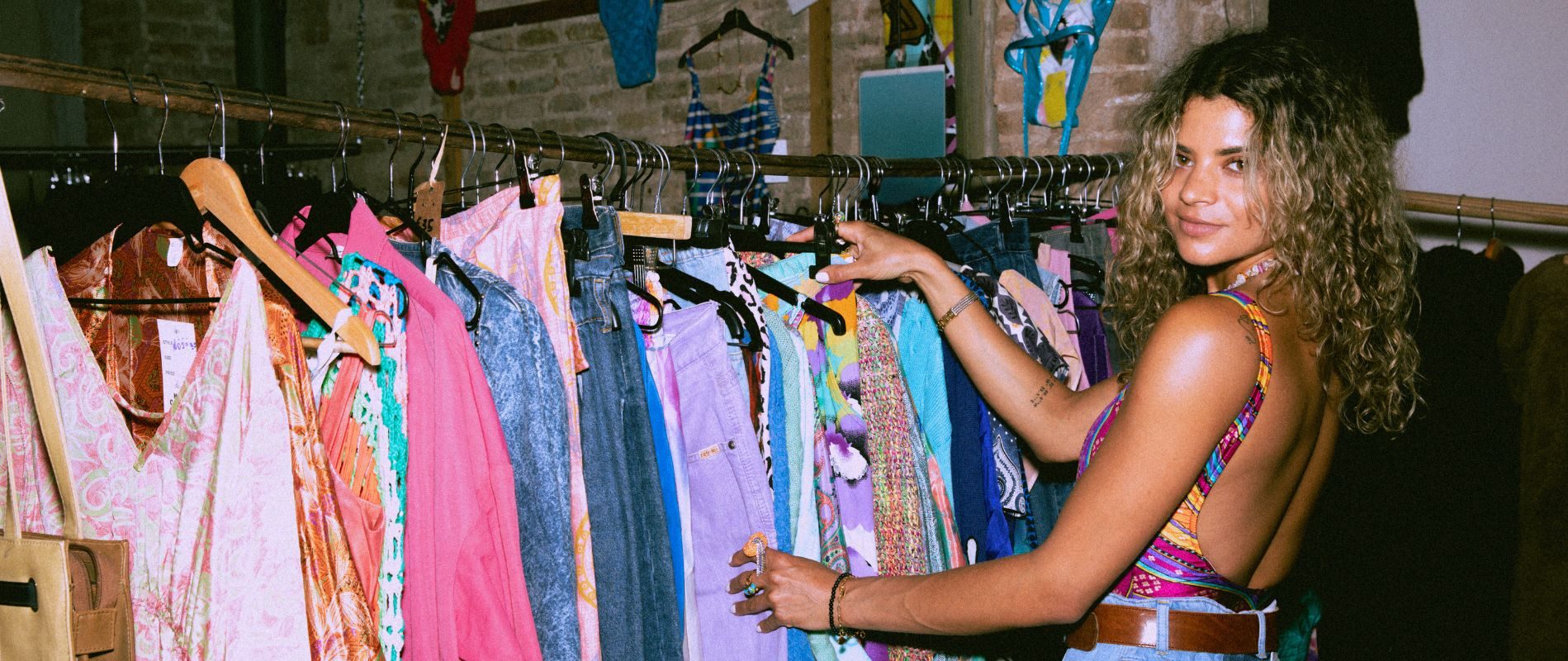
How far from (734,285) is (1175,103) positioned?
29.3 inches

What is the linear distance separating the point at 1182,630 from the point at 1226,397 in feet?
1.18

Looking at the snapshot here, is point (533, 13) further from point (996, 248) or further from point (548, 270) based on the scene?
point (548, 270)

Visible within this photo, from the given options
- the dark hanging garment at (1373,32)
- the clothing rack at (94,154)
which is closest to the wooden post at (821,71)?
the clothing rack at (94,154)

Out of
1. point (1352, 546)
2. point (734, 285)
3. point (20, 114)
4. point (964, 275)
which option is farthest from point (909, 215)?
point (20, 114)

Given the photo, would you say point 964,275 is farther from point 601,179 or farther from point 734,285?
point 601,179

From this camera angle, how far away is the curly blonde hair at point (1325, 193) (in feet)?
4.60

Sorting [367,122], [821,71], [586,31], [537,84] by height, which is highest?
[586,31]

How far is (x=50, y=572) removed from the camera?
92 centimetres

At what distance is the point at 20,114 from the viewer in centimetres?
566

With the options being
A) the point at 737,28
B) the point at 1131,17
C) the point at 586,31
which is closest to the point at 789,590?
the point at 1131,17

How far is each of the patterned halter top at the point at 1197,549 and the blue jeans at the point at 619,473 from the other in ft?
2.19

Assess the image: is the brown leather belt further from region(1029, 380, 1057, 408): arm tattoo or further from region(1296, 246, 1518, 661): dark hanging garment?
region(1296, 246, 1518, 661): dark hanging garment

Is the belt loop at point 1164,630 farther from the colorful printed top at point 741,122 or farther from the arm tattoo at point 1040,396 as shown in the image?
the colorful printed top at point 741,122

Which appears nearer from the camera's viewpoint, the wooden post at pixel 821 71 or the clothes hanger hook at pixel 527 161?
the clothes hanger hook at pixel 527 161
